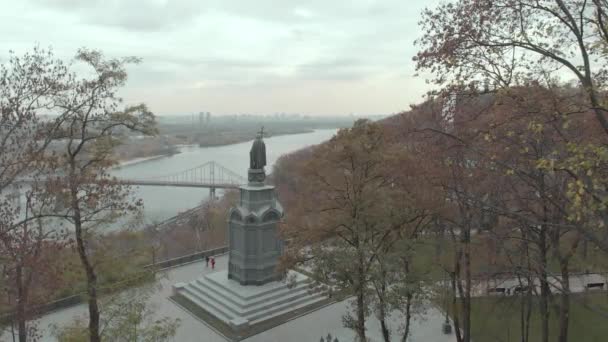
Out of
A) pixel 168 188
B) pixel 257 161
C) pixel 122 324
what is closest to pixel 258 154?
pixel 257 161

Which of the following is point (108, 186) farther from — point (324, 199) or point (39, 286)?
point (324, 199)

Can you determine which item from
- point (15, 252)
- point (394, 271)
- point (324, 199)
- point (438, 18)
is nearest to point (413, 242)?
point (394, 271)

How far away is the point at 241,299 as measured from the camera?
17172 millimetres

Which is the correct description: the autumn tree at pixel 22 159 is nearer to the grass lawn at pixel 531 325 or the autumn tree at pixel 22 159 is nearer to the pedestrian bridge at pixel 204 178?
the grass lawn at pixel 531 325

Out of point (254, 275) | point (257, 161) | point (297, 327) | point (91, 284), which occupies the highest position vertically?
point (257, 161)

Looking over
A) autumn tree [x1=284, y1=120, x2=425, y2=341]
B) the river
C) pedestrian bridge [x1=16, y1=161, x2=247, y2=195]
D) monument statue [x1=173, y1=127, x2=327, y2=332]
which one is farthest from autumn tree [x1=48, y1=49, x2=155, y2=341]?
pedestrian bridge [x1=16, y1=161, x2=247, y2=195]

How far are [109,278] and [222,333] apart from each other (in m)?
6.26

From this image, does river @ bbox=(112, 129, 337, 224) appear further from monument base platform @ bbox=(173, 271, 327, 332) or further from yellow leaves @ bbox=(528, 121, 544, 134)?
yellow leaves @ bbox=(528, 121, 544, 134)

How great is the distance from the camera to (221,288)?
18422mm

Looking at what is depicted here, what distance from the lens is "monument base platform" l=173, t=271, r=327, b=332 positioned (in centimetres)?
1641

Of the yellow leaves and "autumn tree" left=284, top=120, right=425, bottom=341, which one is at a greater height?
the yellow leaves

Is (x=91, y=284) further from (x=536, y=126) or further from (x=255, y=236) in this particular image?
(x=536, y=126)

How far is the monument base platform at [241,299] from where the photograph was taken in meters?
16.4

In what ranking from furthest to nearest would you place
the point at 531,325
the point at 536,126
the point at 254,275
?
the point at 254,275
the point at 531,325
the point at 536,126
